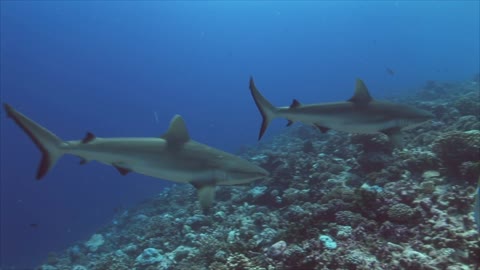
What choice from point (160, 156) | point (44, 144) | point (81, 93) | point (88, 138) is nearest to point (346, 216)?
point (160, 156)

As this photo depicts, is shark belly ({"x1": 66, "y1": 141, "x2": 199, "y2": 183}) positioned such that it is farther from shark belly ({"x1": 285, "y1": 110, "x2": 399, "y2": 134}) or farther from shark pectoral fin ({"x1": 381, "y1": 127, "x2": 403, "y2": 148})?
shark pectoral fin ({"x1": 381, "y1": 127, "x2": 403, "y2": 148})

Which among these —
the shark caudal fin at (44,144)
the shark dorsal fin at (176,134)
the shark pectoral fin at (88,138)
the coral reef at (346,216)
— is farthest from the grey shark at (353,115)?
the shark caudal fin at (44,144)

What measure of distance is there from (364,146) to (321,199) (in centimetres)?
341

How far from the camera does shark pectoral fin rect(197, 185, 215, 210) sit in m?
4.84

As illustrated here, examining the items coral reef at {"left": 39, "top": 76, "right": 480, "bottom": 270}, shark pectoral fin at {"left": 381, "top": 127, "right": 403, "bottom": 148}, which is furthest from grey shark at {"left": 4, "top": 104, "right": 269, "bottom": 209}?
shark pectoral fin at {"left": 381, "top": 127, "right": 403, "bottom": 148}

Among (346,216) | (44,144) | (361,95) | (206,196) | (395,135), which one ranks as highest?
(361,95)

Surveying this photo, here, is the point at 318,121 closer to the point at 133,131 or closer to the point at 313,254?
the point at 313,254

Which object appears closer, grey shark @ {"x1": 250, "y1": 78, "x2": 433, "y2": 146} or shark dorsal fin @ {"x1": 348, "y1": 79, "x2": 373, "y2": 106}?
grey shark @ {"x1": 250, "y1": 78, "x2": 433, "y2": 146}

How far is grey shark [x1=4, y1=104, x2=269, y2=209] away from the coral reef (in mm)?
2004

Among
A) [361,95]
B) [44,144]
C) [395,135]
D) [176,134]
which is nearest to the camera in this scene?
[44,144]

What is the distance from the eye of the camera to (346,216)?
6.83 metres

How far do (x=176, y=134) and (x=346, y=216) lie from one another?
386cm

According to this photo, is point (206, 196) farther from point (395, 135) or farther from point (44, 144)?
point (395, 135)

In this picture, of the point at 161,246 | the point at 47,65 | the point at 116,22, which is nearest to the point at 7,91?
the point at 47,65
